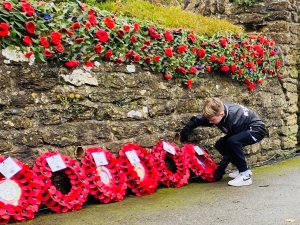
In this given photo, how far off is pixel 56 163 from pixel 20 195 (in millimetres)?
490

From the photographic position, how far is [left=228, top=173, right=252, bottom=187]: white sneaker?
16.6 ft

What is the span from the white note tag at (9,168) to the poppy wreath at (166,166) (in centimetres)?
172

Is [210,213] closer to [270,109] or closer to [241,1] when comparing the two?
[270,109]

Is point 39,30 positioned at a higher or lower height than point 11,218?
higher

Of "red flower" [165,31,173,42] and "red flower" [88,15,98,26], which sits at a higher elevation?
"red flower" [88,15,98,26]

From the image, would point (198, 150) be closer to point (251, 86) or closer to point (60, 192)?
point (251, 86)

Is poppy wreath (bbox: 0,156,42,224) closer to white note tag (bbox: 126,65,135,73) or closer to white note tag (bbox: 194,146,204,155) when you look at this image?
white note tag (bbox: 126,65,135,73)

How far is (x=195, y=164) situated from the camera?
536 centimetres

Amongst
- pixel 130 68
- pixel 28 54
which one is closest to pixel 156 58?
pixel 130 68

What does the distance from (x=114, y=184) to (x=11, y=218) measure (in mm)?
1140

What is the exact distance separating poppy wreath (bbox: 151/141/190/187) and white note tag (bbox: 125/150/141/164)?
31cm

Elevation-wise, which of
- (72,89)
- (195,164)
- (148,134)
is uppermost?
(72,89)

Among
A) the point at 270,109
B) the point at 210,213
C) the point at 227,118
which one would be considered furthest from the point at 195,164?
the point at 270,109

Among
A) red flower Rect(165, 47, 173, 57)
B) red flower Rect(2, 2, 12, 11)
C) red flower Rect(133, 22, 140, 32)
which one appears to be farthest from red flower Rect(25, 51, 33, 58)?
red flower Rect(165, 47, 173, 57)
